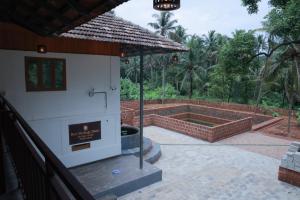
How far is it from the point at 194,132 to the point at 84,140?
5.77m

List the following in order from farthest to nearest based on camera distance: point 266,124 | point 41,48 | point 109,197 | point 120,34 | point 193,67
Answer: point 193,67 < point 266,124 < point 120,34 < point 41,48 < point 109,197

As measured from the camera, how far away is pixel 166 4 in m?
2.76

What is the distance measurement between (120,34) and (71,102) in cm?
217

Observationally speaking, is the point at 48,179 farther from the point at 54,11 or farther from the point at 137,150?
the point at 137,150

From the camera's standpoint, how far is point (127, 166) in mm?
6352

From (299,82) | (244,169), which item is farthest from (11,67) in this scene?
(299,82)

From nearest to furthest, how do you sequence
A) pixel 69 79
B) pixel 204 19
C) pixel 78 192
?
pixel 78 192
pixel 69 79
pixel 204 19

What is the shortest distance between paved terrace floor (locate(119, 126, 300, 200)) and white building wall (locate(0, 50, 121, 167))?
182 cm

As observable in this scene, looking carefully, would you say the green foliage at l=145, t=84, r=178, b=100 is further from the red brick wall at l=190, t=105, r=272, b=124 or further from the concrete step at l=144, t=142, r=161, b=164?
the concrete step at l=144, t=142, r=161, b=164

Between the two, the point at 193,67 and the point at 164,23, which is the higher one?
the point at 164,23

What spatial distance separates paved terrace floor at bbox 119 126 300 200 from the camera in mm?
5633

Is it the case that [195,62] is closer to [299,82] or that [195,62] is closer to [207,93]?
[207,93]

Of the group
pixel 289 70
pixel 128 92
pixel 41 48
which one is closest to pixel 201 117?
pixel 289 70

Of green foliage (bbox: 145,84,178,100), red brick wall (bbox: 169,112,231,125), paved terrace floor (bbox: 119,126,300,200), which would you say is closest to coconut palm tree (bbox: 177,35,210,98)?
green foliage (bbox: 145,84,178,100)
